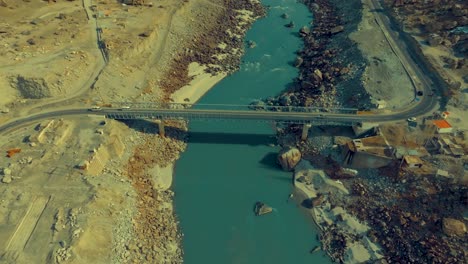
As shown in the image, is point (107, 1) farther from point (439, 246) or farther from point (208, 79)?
point (439, 246)

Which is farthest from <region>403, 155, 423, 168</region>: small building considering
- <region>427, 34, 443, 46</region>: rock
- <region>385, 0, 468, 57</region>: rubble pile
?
<region>427, 34, 443, 46</region>: rock

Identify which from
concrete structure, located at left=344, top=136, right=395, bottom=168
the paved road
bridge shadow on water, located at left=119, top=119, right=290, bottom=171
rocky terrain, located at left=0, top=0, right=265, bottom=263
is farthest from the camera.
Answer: bridge shadow on water, located at left=119, top=119, right=290, bottom=171

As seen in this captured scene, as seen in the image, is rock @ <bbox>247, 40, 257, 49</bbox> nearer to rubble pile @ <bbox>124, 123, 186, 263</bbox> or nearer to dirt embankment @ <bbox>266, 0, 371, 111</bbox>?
dirt embankment @ <bbox>266, 0, 371, 111</bbox>

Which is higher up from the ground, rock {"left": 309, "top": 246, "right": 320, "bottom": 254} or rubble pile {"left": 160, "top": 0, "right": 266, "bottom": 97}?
rubble pile {"left": 160, "top": 0, "right": 266, "bottom": 97}

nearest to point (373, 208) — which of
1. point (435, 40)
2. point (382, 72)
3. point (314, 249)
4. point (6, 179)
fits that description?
point (314, 249)

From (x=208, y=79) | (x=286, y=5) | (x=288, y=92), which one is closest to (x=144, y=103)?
(x=208, y=79)

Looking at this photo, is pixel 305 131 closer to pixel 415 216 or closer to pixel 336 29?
pixel 415 216

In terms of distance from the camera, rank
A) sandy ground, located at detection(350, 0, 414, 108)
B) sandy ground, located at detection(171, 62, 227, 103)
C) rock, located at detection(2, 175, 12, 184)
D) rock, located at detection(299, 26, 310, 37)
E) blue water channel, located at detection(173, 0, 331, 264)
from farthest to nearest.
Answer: rock, located at detection(299, 26, 310, 37), sandy ground, located at detection(171, 62, 227, 103), sandy ground, located at detection(350, 0, 414, 108), blue water channel, located at detection(173, 0, 331, 264), rock, located at detection(2, 175, 12, 184)
